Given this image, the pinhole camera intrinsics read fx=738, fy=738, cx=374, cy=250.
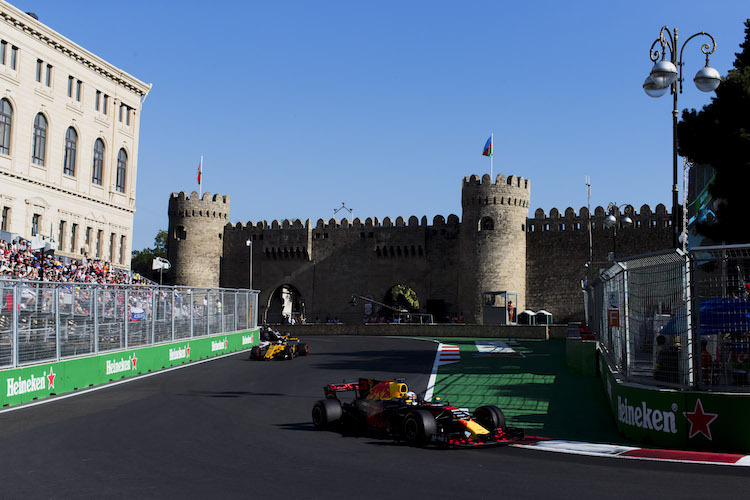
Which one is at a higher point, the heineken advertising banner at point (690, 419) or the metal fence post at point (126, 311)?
the metal fence post at point (126, 311)

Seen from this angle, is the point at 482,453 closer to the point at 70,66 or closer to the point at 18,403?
the point at 18,403

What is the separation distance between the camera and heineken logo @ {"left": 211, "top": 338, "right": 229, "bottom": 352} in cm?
2582

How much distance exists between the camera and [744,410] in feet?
28.5

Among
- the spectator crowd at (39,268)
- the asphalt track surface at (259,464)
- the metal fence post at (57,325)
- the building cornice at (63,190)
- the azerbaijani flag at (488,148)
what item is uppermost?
the azerbaijani flag at (488,148)

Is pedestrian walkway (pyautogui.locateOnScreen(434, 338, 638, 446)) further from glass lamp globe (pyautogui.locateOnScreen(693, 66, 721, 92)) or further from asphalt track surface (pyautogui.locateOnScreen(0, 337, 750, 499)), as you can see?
glass lamp globe (pyautogui.locateOnScreen(693, 66, 721, 92))

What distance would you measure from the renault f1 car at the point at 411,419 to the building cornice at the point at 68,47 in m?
30.9

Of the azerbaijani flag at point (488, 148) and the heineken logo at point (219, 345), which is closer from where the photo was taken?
the heineken logo at point (219, 345)

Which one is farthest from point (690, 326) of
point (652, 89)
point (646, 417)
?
point (652, 89)

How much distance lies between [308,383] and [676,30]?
36.4 ft

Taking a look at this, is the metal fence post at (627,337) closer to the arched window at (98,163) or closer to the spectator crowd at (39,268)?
the spectator crowd at (39,268)

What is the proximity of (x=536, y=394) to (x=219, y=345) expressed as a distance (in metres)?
14.5

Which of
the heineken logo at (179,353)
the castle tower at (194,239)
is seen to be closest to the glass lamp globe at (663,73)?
the heineken logo at (179,353)

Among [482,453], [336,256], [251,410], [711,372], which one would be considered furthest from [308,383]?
[336,256]

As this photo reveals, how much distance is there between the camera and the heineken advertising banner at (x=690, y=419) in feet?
28.7
